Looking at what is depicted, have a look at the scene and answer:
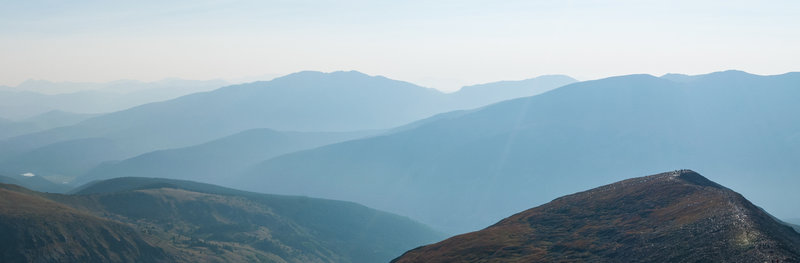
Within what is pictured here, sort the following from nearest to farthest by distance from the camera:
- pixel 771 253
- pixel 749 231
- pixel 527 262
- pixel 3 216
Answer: pixel 771 253
pixel 749 231
pixel 527 262
pixel 3 216

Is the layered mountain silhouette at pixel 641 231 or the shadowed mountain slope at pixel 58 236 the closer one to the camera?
the layered mountain silhouette at pixel 641 231

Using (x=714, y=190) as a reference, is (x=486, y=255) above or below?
below

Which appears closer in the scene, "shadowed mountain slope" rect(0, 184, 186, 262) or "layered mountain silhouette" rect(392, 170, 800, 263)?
"layered mountain silhouette" rect(392, 170, 800, 263)

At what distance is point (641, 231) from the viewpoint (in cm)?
6456

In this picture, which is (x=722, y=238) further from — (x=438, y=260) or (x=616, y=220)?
(x=438, y=260)

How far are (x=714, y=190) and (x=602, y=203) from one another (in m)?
16.2

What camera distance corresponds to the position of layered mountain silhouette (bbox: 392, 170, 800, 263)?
49594 mm

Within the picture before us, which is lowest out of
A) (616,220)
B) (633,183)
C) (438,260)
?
(438,260)

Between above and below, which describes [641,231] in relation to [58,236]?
above

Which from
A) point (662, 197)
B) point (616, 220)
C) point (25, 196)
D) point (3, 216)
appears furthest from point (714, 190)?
point (25, 196)

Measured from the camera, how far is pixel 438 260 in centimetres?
7956

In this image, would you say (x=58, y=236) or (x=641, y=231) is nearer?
(x=641, y=231)

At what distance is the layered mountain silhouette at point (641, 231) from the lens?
49.6 m

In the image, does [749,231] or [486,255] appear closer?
[749,231]
